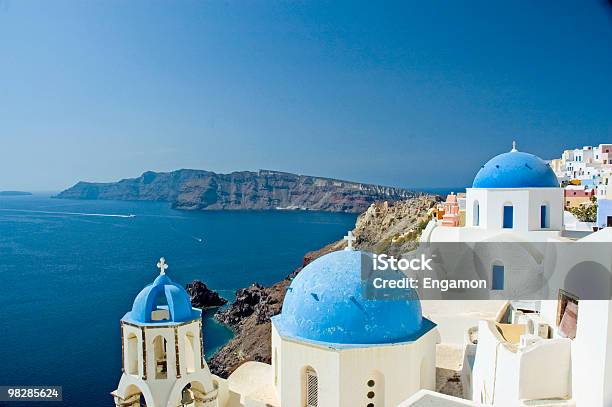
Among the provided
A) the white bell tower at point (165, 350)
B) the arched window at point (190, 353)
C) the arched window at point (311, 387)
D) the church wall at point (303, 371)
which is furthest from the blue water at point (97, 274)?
the arched window at point (311, 387)

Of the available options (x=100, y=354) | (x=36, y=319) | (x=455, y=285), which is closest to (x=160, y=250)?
(x=36, y=319)

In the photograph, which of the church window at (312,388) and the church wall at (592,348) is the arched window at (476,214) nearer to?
the church wall at (592,348)

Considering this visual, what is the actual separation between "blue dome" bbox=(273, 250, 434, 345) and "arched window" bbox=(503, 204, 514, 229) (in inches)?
260

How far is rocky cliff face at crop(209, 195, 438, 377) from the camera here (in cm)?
2630

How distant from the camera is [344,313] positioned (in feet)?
24.9

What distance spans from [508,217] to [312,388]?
8557 mm

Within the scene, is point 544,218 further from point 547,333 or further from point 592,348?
point 592,348

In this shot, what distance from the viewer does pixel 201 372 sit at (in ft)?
27.7

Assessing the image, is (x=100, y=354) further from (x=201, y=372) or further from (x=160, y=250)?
(x=160, y=250)

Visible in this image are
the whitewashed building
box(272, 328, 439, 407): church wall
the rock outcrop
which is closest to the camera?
the whitewashed building

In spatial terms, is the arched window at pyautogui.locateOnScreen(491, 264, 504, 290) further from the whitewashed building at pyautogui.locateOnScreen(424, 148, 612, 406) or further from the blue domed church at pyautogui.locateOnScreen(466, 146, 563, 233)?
the blue domed church at pyautogui.locateOnScreen(466, 146, 563, 233)

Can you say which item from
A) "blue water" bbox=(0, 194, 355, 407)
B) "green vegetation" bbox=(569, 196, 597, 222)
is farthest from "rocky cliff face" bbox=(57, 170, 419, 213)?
"green vegetation" bbox=(569, 196, 597, 222)

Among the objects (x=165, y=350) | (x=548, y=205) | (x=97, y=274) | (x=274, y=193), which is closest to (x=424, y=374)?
(x=165, y=350)

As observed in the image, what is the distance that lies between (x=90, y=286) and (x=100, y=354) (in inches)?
683
